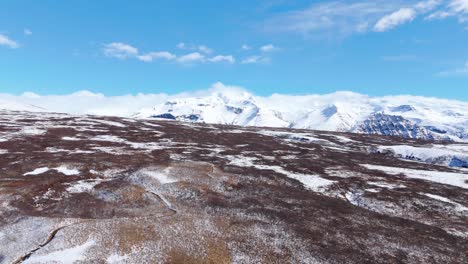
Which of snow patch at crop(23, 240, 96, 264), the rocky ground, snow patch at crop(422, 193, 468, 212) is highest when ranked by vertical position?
snow patch at crop(422, 193, 468, 212)

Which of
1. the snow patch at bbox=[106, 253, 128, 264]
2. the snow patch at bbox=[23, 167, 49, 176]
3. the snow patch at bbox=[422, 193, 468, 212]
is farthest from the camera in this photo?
the snow patch at bbox=[23, 167, 49, 176]

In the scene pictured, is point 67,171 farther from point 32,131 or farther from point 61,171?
point 32,131

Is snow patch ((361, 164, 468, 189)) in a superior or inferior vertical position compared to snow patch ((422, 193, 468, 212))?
superior

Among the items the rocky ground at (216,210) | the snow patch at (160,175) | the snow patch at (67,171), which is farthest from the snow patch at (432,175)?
the snow patch at (67,171)

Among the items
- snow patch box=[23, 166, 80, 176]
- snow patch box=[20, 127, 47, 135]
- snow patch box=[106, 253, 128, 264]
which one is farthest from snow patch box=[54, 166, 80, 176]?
snow patch box=[20, 127, 47, 135]

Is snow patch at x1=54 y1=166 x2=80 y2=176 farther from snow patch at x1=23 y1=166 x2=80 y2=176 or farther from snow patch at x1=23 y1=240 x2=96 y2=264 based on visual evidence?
snow patch at x1=23 y1=240 x2=96 y2=264

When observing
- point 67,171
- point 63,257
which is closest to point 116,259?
point 63,257

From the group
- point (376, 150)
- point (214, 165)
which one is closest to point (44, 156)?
point (214, 165)

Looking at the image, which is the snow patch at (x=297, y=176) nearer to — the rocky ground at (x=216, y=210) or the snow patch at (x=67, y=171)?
the rocky ground at (x=216, y=210)
